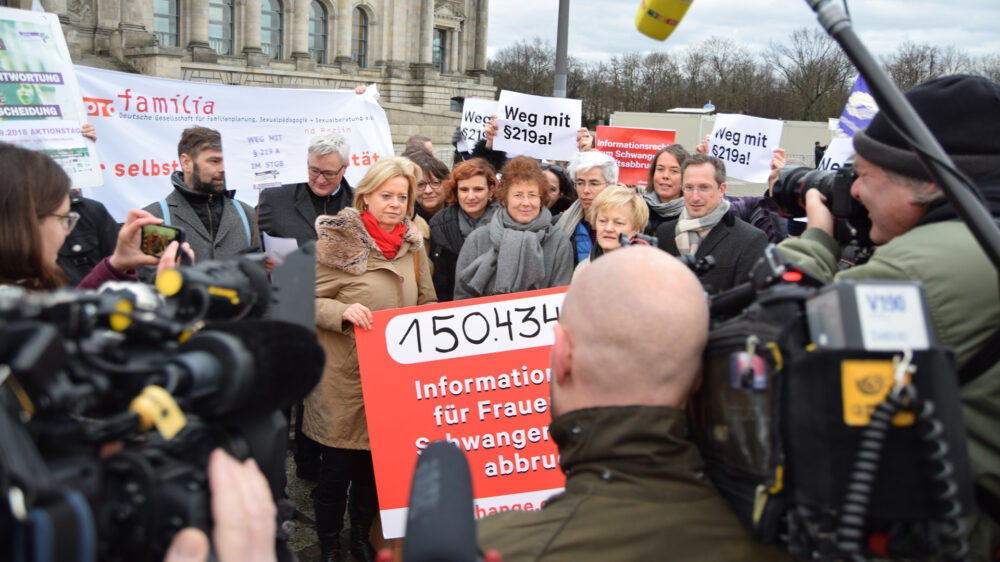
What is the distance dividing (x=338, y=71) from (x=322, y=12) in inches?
156

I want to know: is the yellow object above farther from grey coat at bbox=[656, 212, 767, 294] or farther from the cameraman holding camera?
grey coat at bbox=[656, 212, 767, 294]

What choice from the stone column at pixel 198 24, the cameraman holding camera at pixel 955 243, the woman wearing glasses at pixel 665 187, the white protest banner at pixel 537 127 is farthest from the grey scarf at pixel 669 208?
the stone column at pixel 198 24

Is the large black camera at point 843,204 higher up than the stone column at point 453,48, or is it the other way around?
the stone column at point 453,48

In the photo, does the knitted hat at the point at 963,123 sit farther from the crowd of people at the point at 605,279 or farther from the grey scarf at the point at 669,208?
the grey scarf at the point at 669,208

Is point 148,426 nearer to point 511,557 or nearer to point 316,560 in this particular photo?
point 511,557

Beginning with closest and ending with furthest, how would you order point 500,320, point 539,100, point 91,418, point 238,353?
point 91,418 → point 238,353 → point 500,320 → point 539,100

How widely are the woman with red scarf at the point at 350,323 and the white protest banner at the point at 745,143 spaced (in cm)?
457

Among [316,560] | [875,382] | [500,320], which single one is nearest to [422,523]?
[875,382]

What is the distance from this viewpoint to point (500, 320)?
164 inches

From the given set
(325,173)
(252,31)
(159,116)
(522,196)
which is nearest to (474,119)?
(159,116)

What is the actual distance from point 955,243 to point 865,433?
67 cm

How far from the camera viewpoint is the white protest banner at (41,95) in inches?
199

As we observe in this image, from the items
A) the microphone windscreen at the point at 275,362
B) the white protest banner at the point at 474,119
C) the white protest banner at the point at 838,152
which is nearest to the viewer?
the microphone windscreen at the point at 275,362

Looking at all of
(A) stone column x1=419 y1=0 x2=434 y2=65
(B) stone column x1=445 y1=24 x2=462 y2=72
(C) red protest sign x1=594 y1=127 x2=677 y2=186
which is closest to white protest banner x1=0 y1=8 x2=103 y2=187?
(C) red protest sign x1=594 y1=127 x2=677 y2=186
